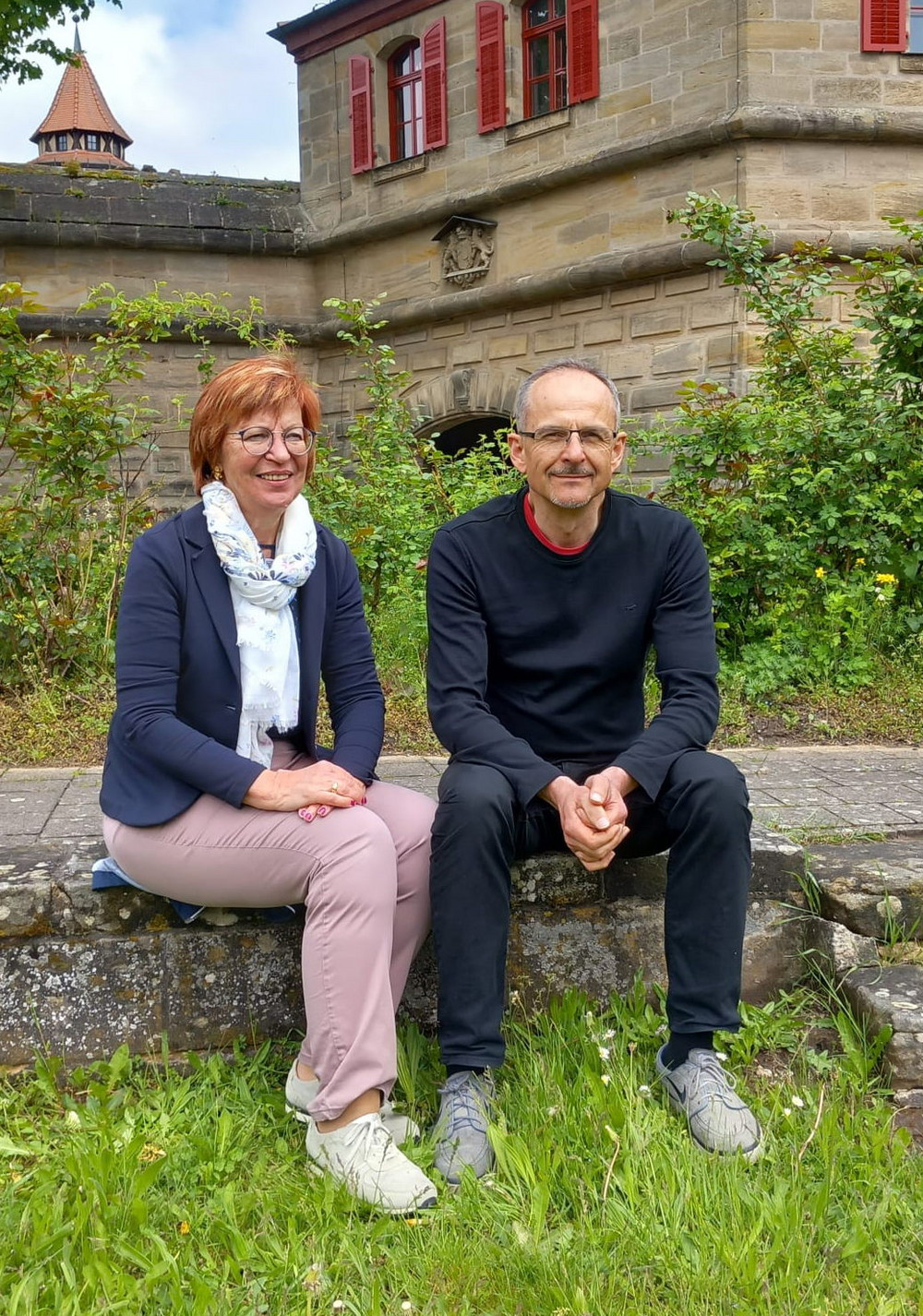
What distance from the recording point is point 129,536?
5977 millimetres

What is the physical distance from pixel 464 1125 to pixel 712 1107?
0.48 meters

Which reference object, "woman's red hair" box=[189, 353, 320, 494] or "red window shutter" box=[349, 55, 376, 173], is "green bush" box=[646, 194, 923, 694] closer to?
"woman's red hair" box=[189, 353, 320, 494]

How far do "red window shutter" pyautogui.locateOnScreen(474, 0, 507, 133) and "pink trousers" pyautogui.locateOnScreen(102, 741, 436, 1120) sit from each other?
440 inches

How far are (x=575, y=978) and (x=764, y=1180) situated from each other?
0.77 meters

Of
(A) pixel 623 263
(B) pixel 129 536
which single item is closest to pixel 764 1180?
(B) pixel 129 536

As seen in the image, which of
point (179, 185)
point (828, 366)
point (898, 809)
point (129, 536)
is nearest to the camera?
point (898, 809)

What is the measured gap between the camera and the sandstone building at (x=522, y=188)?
1005 cm

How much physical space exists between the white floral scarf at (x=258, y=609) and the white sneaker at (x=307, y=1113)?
26.4 inches

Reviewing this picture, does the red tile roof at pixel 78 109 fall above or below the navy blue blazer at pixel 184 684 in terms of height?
above

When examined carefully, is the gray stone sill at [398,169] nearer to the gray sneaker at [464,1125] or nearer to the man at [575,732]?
the man at [575,732]

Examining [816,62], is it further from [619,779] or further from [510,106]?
[619,779]

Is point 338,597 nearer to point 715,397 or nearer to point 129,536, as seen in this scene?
point 129,536

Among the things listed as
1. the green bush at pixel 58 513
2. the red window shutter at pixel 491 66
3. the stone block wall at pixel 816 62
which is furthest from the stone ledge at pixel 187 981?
the red window shutter at pixel 491 66

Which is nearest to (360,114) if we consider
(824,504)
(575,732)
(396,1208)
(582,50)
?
(582,50)
